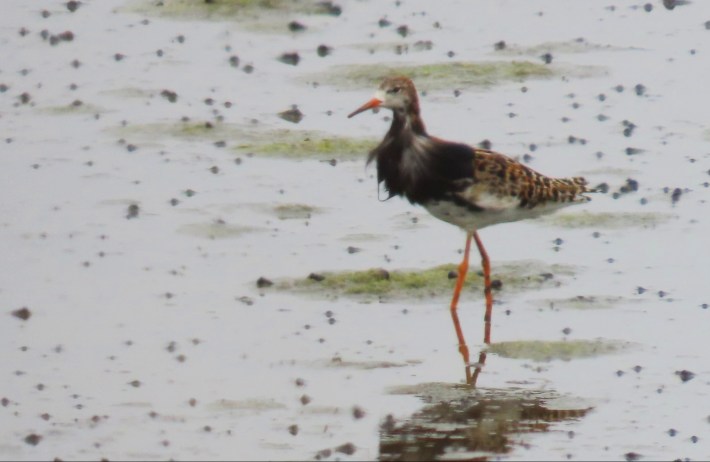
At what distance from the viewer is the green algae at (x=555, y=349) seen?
51.8ft

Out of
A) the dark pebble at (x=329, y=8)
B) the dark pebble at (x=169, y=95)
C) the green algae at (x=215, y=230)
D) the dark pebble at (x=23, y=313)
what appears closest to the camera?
the dark pebble at (x=23, y=313)

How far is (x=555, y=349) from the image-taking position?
15.9 metres

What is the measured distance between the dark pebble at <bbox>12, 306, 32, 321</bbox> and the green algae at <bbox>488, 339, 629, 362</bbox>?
3781 millimetres

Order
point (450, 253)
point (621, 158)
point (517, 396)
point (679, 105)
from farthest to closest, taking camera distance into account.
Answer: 1. point (679, 105)
2. point (621, 158)
3. point (450, 253)
4. point (517, 396)

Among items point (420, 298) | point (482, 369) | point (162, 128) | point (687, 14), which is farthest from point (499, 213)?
point (687, 14)

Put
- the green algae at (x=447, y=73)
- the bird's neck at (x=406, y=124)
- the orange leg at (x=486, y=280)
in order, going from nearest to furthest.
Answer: the orange leg at (x=486, y=280) → the bird's neck at (x=406, y=124) → the green algae at (x=447, y=73)

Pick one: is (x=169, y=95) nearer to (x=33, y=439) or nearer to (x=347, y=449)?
(x=33, y=439)

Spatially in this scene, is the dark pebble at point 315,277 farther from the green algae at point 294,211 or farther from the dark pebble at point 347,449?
the dark pebble at point 347,449

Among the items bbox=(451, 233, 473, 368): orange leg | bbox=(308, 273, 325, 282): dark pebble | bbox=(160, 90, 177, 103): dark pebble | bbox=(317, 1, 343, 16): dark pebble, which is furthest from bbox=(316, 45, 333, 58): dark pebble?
bbox=(308, 273, 325, 282): dark pebble

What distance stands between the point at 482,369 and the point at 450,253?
3418 mm


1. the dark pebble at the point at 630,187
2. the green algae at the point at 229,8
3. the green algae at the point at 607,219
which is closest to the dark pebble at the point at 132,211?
the green algae at the point at 607,219

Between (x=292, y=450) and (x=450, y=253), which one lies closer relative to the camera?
(x=292, y=450)

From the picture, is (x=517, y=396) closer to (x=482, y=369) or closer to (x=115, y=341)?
(x=482, y=369)

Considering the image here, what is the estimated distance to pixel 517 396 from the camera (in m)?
14.8
